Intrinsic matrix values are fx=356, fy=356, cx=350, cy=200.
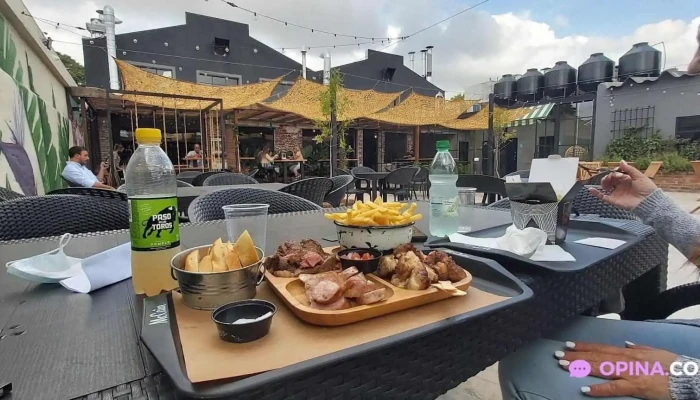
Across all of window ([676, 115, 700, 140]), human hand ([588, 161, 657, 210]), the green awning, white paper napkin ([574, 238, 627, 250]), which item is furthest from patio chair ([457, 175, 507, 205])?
the green awning

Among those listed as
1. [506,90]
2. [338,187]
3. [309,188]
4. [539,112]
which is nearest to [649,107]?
[539,112]

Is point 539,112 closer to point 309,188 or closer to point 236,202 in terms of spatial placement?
point 309,188

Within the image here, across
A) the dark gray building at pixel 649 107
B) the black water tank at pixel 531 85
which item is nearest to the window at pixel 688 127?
the dark gray building at pixel 649 107

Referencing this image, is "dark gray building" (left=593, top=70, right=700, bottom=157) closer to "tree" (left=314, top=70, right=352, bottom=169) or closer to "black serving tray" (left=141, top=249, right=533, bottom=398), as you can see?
"tree" (left=314, top=70, right=352, bottom=169)

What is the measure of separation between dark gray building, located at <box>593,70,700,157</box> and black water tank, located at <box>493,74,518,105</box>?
3043 millimetres

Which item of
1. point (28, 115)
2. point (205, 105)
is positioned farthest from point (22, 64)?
point (205, 105)

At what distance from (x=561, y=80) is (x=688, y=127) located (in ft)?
12.8

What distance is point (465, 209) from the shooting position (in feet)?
5.24

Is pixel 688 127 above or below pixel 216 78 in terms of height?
below

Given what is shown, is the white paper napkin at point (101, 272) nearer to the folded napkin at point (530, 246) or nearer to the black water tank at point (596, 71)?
the folded napkin at point (530, 246)

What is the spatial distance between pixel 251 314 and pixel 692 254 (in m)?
1.18

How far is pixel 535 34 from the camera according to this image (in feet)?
34.6

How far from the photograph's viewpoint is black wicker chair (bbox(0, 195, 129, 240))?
1.33m

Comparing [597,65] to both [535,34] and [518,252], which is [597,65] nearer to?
[535,34]
